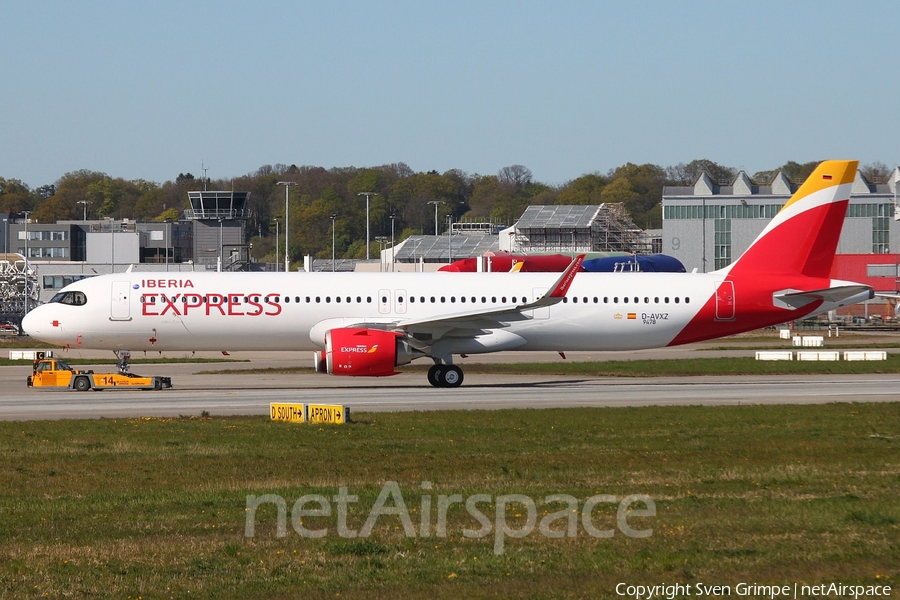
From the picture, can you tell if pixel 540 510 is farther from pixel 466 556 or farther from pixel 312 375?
pixel 312 375

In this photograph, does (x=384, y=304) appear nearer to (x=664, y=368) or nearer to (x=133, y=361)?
(x=664, y=368)

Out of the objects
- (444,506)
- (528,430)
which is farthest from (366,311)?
(444,506)

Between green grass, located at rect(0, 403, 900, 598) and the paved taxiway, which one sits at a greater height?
green grass, located at rect(0, 403, 900, 598)

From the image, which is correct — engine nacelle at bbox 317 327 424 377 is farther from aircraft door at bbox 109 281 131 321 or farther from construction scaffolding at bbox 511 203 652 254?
construction scaffolding at bbox 511 203 652 254

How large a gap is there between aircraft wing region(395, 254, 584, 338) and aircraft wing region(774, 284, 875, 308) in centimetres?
787

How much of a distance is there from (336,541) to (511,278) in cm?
2557

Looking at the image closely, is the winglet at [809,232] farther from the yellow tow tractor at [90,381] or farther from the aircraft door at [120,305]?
the aircraft door at [120,305]

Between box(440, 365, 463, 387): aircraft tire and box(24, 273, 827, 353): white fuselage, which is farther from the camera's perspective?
box(440, 365, 463, 387): aircraft tire

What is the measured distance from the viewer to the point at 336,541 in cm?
1190

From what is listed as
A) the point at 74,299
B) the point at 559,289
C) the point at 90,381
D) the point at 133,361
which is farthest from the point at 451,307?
the point at 133,361

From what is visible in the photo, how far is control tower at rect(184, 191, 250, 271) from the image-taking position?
121 metres

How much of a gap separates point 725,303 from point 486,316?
8805 mm

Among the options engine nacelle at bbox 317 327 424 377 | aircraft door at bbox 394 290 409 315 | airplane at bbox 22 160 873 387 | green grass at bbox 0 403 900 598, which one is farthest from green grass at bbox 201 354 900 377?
green grass at bbox 0 403 900 598

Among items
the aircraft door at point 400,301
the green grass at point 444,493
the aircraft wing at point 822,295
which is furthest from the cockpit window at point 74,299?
the aircraft wing at point 822,295
